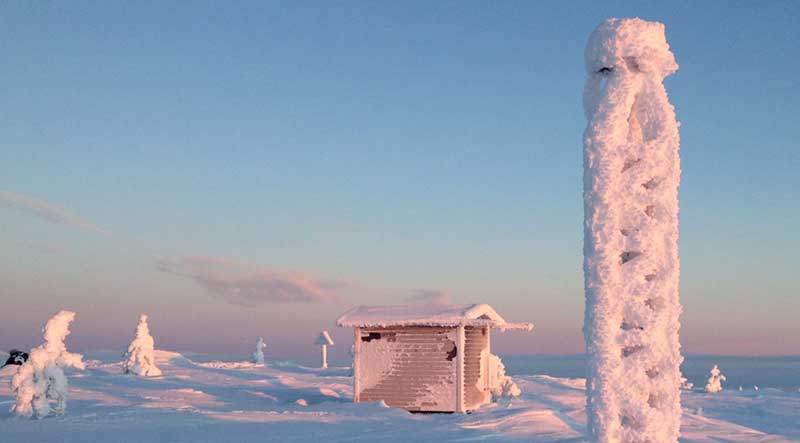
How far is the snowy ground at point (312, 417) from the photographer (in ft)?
58.7

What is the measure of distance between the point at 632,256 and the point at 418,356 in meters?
17.3

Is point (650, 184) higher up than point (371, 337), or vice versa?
point (650, 184)

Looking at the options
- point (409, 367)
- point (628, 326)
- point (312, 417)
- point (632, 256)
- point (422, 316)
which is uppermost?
point (422, 316)

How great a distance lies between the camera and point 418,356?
1005 inches

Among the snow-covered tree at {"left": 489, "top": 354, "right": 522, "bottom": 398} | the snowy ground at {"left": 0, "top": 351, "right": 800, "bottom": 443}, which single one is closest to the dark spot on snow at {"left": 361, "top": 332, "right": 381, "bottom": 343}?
the snowy ground at {"left": 0, "top": 351, "right": 800, "bottom": 443}

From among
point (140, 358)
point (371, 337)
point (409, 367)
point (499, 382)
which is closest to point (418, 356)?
point (409, 367)

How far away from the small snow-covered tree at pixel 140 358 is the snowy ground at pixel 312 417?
12.5 ft

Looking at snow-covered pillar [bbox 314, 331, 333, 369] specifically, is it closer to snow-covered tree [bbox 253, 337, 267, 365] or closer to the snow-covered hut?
snow-covered tree [bbox 253, 337, 267, 365]

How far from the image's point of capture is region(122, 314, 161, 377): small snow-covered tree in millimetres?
39156

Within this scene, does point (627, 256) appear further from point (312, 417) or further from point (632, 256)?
point (312, 417)

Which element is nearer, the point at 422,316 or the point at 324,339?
the point at 422,316

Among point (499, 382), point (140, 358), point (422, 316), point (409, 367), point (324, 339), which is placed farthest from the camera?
point (324, 339)

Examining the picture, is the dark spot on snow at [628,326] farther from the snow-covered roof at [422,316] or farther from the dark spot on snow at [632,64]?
the snow-covered roof at [422,316]

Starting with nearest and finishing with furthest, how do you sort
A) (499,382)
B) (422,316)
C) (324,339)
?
1. (422,316)
2. (499,382)
3. (324,339)
